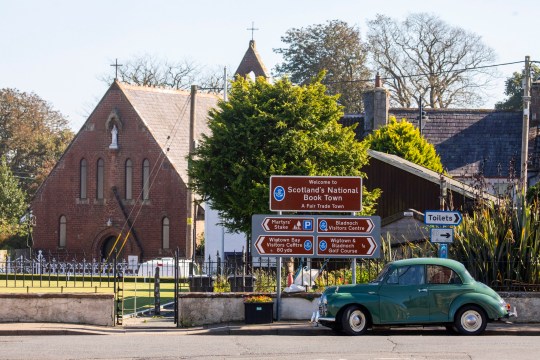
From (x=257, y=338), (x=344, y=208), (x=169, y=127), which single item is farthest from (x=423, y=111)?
(x=257, y=338)

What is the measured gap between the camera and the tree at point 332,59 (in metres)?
80.2

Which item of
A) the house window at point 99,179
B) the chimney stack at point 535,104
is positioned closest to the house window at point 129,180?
the house window at point 99,179

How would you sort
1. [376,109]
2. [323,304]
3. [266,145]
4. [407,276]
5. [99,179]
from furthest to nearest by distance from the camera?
[99,179] → [376,109] → [266,145] → [323,304] → [407,276]

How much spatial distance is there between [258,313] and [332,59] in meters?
59.5

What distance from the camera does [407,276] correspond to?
22438mm

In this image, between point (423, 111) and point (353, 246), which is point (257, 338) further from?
point (423, 111)

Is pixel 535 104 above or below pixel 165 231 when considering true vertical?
above

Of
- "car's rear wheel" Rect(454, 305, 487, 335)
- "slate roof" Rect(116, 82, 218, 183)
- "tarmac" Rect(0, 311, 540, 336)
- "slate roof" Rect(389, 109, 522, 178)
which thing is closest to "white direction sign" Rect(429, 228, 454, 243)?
"tarmac" Rect(0, 311, 540, 336)

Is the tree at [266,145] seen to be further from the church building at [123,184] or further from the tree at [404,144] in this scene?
the church building at [123,184]

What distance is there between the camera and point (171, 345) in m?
20.4

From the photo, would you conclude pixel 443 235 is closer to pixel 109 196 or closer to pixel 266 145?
pixel 266 145

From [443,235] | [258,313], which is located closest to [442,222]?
[443,235]

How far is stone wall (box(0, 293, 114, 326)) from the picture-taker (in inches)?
974

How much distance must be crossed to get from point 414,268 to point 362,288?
1.12 meters
